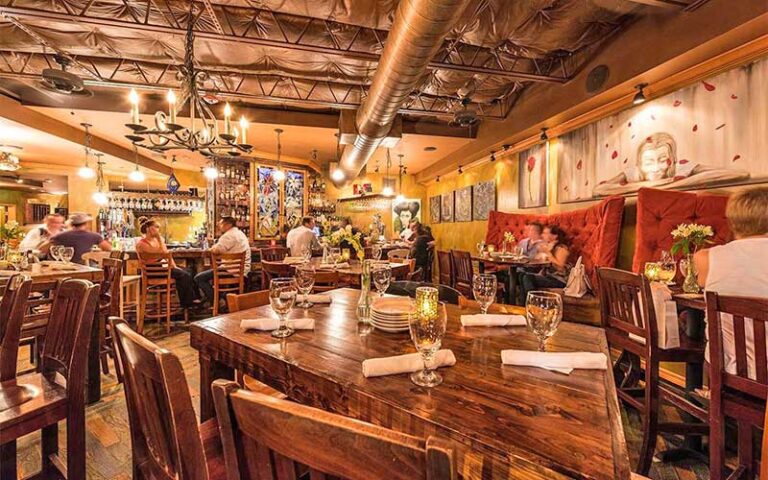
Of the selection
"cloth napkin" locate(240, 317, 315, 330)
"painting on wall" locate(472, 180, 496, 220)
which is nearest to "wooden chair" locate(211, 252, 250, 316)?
"cloth napkin" locate(240, 317, 315, 330)

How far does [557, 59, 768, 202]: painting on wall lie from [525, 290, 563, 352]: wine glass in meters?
2.97

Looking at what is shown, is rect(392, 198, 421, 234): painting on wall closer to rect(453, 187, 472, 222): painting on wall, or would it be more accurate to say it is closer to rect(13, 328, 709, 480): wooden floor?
rect(453, 187, 472, 222): painting on wall

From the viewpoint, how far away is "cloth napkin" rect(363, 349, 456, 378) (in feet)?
3.23

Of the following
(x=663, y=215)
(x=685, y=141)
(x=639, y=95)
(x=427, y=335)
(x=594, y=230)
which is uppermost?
(x=639, y=95)

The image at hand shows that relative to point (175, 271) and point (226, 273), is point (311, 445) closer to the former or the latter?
point (226, 273)

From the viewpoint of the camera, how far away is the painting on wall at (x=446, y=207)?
29.5 ft

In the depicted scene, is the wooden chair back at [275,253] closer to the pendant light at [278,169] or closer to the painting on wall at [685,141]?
the pendant light at [278,169]

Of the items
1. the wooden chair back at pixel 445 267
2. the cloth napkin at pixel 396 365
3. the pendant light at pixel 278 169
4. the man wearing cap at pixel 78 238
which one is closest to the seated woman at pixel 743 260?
the cloth napkin at pixel 396 365

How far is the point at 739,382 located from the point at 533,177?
4692 millimetres

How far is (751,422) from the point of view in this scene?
137 cm

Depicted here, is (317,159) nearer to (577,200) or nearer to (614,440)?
(577,200)

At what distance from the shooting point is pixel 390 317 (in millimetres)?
1375

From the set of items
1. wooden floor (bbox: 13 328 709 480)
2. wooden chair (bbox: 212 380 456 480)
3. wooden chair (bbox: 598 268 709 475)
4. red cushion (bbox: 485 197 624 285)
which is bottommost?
wooden floor (bbox: 13 328 709 480)

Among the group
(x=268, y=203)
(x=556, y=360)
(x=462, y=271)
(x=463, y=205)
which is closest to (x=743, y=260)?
(x=556, y=360)
